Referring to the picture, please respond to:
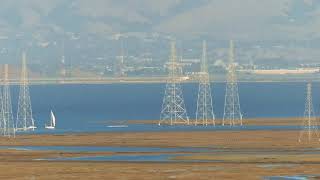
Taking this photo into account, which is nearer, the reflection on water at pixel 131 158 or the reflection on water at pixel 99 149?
the reflection on water at pixel 131 158

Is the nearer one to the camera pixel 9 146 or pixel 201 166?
pixel 201 166

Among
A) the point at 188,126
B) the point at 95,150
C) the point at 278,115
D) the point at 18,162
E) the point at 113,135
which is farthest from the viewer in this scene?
the point at 278,115

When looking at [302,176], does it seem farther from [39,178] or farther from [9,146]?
[9,146]

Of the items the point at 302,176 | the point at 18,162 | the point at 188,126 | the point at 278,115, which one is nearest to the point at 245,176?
the point at 302,176

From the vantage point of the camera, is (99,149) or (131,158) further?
(99,149)

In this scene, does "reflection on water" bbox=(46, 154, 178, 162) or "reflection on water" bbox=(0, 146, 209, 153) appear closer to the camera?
"reflection on water" bbox=(46, 154, 178, 162)

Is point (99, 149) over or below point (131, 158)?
below

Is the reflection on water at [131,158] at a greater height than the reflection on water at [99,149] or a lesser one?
greater

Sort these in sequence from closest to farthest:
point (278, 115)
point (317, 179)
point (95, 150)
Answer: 1. point (317, 179)
2. point (95, 150)
3. point (278, 115)

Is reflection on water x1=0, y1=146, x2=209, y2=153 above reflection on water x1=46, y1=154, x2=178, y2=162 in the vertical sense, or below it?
below
